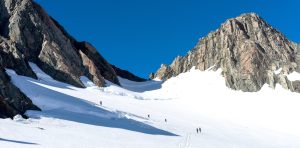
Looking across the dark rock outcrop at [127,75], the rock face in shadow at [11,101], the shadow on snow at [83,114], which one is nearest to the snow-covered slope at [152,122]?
the shadow on snow at [83,114]

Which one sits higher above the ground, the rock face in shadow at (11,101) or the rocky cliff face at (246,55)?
the rocky cliff face at (246,55)

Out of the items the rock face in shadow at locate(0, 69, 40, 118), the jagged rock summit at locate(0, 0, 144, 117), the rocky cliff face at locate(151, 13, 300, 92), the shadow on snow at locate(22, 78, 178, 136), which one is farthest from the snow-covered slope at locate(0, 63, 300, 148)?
the rocky cliff face at locate(151, 13, 300, 92)

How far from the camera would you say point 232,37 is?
13138cm

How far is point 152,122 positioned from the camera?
→ 56.2 meters

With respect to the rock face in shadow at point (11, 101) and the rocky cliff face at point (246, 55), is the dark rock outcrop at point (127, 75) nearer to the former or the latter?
the rocky cliff face at point (246, 55)

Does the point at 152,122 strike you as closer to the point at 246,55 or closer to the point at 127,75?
the point at 246,55

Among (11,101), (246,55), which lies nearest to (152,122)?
(11,101)

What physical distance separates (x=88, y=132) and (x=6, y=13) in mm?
62184

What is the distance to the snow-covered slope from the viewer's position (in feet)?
116

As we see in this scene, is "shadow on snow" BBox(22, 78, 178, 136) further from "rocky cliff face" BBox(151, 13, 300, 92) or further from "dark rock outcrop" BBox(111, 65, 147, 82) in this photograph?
"dark rock outcrop" BBox(111, 65, 147, 82)

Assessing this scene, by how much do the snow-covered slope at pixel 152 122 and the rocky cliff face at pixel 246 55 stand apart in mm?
5406

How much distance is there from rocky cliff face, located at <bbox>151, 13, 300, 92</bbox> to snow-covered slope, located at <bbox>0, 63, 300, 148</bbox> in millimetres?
5406

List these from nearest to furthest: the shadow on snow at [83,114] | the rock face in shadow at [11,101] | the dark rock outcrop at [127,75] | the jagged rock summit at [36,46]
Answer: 1. the rock face in shadow at [11,101]
2. the shadow on snow at [83,114]
3. the jagged rock summit at [36,46]
4. the dark rock outcrop at [127,75]

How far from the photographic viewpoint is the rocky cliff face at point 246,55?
111250 mm
